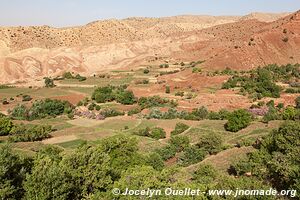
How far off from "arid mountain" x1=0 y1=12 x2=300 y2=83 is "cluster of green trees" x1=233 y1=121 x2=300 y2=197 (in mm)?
50228

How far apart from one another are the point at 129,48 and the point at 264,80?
6247 cm

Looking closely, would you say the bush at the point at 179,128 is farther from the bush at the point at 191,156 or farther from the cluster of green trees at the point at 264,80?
the cluster of green trees at the point at 264,80

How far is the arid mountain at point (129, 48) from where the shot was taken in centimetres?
7800

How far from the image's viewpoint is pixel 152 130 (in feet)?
142

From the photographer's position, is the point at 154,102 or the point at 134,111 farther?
the point at 154,102

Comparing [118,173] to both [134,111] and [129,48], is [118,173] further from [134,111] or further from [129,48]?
[129,48]

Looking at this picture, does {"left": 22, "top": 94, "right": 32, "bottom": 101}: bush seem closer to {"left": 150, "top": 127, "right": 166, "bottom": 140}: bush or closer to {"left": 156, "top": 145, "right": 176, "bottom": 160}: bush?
{"left": 150, "top": 127, "right": 166, "bottom": 140}: bush

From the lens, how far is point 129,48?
11806 centimetres

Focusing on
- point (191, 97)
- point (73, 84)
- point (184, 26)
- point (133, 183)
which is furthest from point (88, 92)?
point (184, 26)

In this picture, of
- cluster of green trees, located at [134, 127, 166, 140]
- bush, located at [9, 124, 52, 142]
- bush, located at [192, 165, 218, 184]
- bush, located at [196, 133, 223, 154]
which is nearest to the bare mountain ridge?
bush, located at [9, 124, 52, 142]

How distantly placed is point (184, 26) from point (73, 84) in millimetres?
93929

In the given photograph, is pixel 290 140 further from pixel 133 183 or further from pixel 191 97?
pixel 191 97

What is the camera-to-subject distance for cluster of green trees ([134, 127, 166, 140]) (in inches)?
1658

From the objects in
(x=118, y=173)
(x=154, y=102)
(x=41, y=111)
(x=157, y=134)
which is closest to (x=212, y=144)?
(x=157, y=134)
